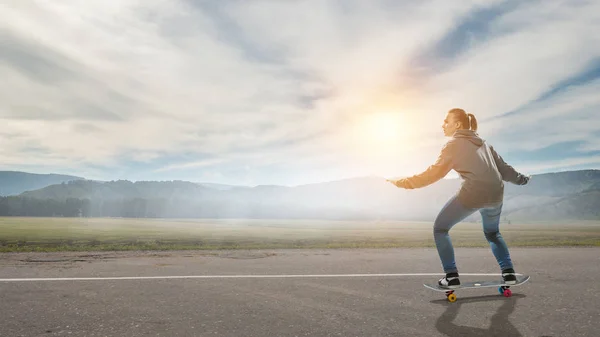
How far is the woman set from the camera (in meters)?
4.80

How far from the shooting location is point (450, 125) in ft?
16.8

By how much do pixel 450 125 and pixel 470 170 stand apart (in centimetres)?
65

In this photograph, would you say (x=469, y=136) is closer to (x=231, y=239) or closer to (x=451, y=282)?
(x=451, y=282)

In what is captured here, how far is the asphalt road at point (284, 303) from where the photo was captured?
3.49 metres

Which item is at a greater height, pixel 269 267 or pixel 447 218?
pixel 447 218

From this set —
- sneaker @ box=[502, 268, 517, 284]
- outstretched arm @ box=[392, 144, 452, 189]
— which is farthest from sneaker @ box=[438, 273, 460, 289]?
outstretched arm @ box=[392, 144, 452, 189]

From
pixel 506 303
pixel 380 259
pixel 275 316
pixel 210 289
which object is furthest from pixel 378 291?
pixel 380 259

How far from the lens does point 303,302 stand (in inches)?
178

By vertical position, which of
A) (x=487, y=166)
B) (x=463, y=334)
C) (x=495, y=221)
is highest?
(x=487, y=166)

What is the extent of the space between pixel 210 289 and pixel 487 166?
12.1ft

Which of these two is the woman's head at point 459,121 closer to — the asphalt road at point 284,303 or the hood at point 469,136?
the hood at point 469,136

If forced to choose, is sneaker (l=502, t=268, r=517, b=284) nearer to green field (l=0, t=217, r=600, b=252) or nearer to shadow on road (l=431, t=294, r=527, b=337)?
shadow on road (l=431, t=294, r=527, b=337)

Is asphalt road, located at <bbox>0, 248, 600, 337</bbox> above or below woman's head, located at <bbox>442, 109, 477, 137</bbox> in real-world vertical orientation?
below

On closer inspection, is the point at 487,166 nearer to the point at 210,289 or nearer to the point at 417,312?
the point at 417,312
